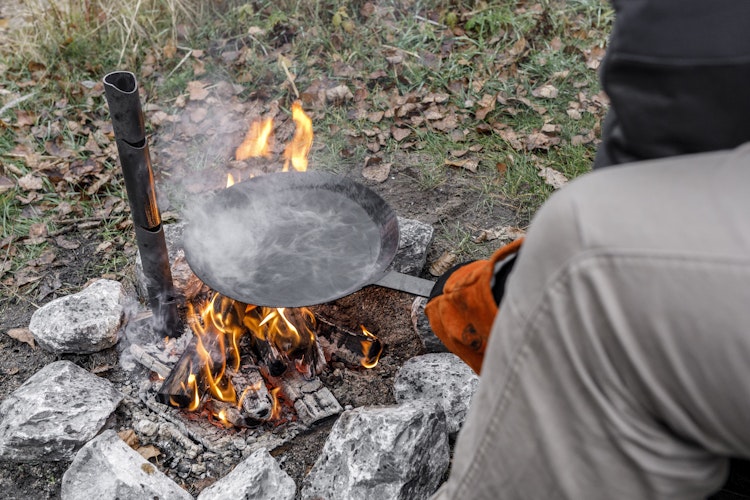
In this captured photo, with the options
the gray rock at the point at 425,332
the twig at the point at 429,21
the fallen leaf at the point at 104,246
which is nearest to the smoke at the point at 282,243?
the gray rock at the point at 425,332

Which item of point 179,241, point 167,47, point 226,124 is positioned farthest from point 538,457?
point 167,47

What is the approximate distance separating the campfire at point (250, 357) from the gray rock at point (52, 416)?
0.26m

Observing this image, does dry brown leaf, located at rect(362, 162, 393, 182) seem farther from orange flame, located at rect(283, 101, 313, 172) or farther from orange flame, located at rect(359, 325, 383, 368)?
orange flame, located at rect(359, 325, 383, 368)

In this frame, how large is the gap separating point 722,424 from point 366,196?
7.40 feet

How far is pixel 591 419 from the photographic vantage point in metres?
0.99

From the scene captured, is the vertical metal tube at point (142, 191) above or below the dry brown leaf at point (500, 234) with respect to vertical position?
above

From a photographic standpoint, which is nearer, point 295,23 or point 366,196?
point 366,196

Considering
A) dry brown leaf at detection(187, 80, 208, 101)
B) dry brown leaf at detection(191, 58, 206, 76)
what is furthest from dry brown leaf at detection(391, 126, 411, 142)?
dry brown leaf at detection(191, 58, 206, 76)

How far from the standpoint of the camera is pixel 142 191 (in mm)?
2408

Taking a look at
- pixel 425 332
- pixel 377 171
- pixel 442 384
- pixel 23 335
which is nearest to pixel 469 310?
pixel 442 384

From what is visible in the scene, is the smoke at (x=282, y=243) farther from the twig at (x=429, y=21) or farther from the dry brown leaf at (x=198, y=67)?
the twig at (x=429, y=21)

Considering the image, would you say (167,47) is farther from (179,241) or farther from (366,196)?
(366,196)

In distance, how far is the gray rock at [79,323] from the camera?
2867mm

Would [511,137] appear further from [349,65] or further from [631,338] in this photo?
[631,338]
